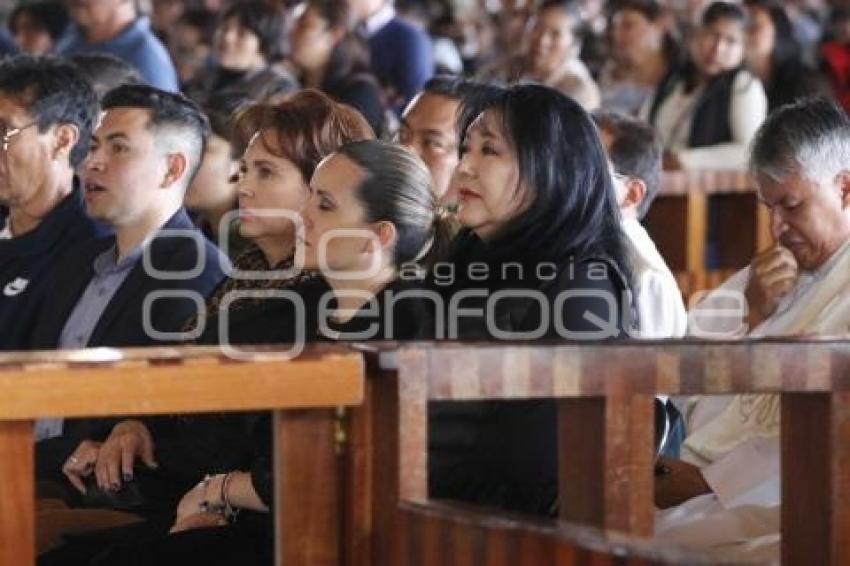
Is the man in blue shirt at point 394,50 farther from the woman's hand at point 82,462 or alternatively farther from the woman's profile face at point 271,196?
the woman's hand at point 82,462

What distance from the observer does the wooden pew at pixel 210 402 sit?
1.88 m

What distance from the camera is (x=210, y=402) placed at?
1.91 meters

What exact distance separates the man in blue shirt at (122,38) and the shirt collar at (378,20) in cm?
87

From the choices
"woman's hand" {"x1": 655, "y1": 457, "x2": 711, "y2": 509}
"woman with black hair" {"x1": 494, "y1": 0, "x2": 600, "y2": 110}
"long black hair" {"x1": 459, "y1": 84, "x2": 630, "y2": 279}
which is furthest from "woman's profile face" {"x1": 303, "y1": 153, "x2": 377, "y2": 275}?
"woman with black hair" {"x1": 494, "y1": 0, "x2": 600, "y2": 110}

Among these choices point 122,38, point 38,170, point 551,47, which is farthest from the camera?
point 551,47

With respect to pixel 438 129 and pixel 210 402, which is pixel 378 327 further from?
pixel 438 129

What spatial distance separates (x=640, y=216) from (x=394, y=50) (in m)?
2.94

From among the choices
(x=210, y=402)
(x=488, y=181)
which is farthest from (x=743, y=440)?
(x=210, y=402)

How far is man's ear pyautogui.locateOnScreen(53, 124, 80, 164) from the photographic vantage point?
3.79 metres

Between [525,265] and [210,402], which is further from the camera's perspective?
[525,265]

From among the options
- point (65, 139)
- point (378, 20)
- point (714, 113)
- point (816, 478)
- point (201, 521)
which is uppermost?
point (378, 20)

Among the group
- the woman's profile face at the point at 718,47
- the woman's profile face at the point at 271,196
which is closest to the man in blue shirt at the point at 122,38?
the woman's profile face at the point at 718,47

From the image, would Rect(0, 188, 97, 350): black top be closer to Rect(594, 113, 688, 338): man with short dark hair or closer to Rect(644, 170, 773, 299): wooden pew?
Rect(594, 113, 688, 338): man with short dark hair

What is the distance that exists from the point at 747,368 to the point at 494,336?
41cm
